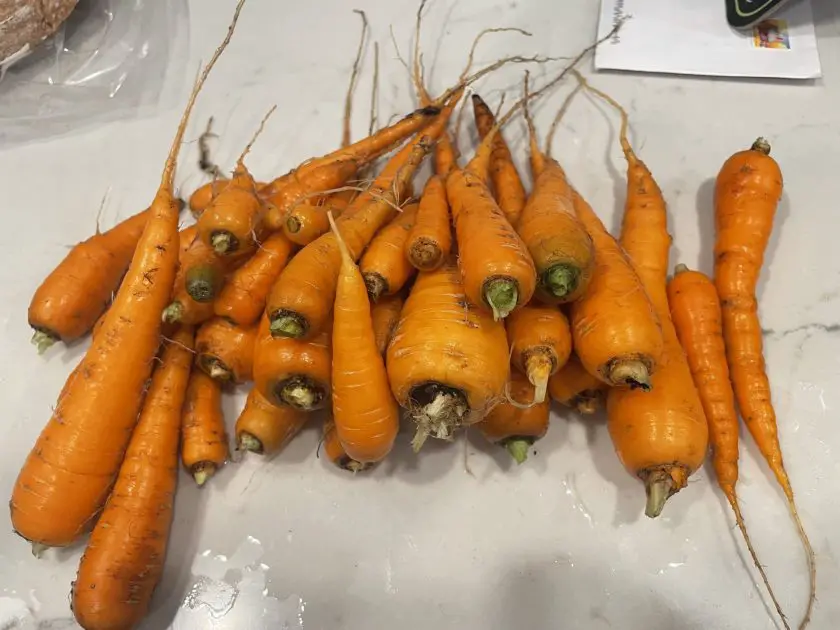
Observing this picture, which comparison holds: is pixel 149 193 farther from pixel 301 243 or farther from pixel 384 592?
pixel 384 592

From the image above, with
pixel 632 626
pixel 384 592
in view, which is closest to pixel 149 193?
pixel 384 592

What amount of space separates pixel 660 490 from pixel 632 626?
0.63 ft

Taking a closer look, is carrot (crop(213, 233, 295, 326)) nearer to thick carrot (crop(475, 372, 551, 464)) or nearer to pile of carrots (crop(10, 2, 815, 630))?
pile of carrots (crop(10, 2, 815, 630))

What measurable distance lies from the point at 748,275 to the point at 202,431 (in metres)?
0.85

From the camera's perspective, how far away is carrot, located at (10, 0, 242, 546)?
0.81 metres

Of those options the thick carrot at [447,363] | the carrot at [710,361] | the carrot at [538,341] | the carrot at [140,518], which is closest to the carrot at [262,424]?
the carrot at [140,518]

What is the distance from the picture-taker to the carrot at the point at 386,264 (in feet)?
2.68

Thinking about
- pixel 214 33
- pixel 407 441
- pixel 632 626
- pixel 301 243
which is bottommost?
pixel 632 626

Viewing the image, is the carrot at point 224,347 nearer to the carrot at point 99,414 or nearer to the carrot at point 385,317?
the carrot at point 99,414

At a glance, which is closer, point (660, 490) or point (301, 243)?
point (660, 490)

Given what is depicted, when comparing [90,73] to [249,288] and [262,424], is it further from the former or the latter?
[262,424]

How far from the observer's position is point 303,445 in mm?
941

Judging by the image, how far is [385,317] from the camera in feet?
2.79

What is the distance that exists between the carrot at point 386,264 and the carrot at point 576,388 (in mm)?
254
